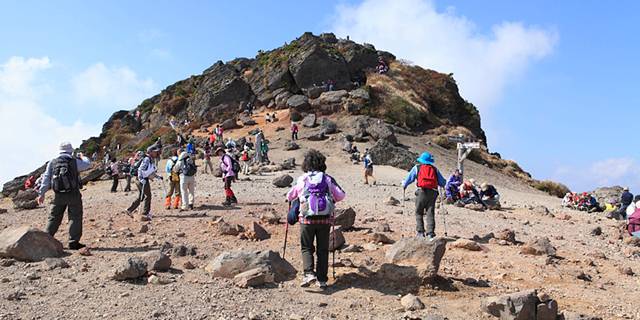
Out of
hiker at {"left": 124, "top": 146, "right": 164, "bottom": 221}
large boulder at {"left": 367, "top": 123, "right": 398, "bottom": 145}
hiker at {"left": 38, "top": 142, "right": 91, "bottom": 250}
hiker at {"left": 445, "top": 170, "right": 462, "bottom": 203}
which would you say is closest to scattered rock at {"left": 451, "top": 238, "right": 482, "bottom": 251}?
hiker at {"left": 38, "top": 142, "right": 91, "bottom": 250}

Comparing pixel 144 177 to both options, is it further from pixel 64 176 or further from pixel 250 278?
pixel 250 278

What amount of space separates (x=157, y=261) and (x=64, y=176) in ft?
8.23

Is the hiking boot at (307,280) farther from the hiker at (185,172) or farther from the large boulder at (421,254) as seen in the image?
the hiker at (185,172)

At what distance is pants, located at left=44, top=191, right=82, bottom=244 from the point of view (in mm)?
6453

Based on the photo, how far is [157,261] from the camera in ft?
17.1

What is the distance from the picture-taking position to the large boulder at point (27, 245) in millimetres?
5451

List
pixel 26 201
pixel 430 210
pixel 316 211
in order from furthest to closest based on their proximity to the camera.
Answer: pixel 26 201
pixel 430 210
pixel 316 211

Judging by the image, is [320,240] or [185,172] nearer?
[320,240]

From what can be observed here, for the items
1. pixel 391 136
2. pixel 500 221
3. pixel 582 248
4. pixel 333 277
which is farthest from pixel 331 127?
pixel 333 277

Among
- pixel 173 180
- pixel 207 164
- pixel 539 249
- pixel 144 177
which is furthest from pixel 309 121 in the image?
pixel 539 249

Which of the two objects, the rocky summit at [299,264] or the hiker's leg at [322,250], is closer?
the rocky summit at [299,264]

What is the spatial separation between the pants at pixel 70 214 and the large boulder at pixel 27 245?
0.50 metres

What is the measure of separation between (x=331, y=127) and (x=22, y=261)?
3003 cm

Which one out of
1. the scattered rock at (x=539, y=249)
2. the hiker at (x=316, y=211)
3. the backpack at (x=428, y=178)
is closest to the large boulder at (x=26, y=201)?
the hiker at (x=316, y=211)
